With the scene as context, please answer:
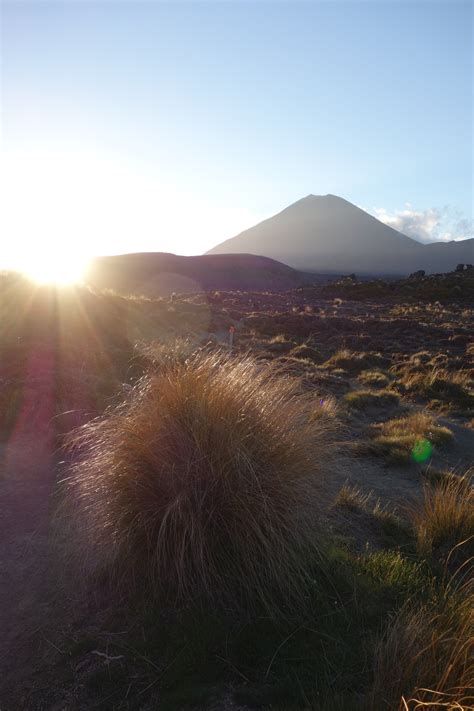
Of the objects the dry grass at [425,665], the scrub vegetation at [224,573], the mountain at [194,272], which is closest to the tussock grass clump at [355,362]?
the scrub vegetation at [224,573]

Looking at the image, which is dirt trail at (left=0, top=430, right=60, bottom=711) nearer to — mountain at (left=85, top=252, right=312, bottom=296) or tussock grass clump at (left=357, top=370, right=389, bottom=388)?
tussock grass clump at (left=357, top=370, right=389, bottom=388)

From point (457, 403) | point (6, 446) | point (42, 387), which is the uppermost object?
point (42, 387)

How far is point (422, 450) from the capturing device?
25.4 ft

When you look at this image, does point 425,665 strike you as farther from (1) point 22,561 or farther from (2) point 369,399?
(2) point 369,399

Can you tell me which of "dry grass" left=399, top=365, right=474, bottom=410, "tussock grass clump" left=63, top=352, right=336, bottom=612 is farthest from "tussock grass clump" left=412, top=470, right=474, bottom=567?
"dry grass" left=399, top=365, right=474, bottom=410

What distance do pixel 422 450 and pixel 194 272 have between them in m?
80.8

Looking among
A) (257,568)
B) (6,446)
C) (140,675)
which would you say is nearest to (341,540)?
(257,568)

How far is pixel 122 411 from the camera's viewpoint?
4332 mm

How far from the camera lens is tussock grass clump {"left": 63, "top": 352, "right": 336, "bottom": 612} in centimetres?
325

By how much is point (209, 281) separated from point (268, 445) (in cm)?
8183

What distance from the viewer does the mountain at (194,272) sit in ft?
260

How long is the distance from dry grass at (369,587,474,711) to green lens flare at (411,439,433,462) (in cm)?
488

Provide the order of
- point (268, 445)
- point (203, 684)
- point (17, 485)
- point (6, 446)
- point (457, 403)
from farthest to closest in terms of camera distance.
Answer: point (457, 403), point (6, 446), point (17, 485), point (268, 445), point (203, 684)

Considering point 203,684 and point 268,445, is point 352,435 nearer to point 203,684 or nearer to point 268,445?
point 268,445
